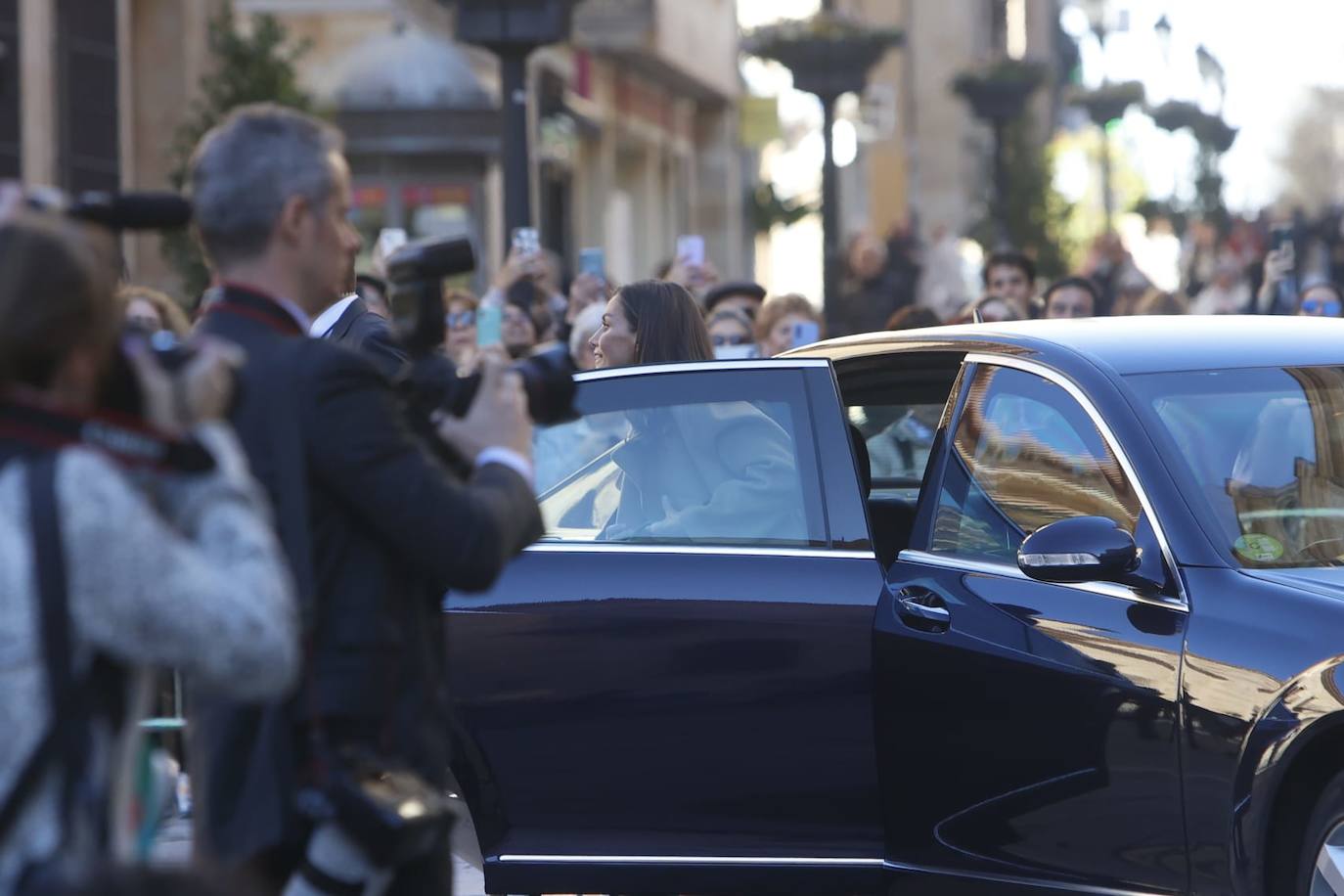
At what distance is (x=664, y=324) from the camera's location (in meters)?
7.97

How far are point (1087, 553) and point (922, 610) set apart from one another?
23.3 inches

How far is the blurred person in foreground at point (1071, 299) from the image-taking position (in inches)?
485

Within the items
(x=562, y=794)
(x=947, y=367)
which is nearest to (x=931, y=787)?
(x=562, y=794)

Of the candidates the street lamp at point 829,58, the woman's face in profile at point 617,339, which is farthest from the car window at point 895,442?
the street lamp at point 829,58

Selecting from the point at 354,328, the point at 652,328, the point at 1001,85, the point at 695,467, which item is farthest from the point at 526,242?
the point at 1001,85

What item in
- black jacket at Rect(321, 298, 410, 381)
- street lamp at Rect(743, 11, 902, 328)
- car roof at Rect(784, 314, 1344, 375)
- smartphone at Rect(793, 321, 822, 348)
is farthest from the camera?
street lamp at Rect(743, 11, 902, 328)

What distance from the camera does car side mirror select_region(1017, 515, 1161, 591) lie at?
548cm

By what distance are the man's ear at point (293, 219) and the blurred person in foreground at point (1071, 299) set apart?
8914mm

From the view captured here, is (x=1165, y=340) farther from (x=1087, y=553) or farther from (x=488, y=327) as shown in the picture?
(x=488, y=327)

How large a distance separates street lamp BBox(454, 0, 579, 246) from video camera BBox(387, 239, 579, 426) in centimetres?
937

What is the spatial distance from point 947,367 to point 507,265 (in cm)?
606

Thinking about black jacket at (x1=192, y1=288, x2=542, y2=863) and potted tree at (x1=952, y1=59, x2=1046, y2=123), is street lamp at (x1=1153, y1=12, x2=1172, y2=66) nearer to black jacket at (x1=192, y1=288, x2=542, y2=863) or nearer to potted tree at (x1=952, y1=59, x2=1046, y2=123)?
potted tree at (x1=952, y1=59, x2=1046, y2=123)

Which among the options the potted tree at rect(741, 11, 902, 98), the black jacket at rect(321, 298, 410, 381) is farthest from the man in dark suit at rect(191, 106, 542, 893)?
the potted tree at rect(741, 11, 902, 98)

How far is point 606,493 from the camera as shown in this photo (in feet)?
20.9
